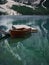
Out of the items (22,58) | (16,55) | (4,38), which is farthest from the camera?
(4,38)

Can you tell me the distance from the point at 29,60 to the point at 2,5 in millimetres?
111263

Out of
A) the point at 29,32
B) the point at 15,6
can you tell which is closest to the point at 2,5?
the point at 15,6

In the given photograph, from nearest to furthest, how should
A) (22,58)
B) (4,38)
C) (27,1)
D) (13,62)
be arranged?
(13,62) → (22,58) → (4,38) → (27,1)

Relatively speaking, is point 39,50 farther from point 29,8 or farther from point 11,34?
point 29,8

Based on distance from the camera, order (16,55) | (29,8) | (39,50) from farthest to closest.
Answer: (29,8) → (39,50) → (16,55)

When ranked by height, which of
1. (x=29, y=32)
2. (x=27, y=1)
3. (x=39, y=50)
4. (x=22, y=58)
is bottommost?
(x=27, y=1)

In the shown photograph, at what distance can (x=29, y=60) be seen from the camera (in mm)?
23422

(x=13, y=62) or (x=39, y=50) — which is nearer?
(x=13, y=62)

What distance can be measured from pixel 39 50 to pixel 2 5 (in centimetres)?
10605

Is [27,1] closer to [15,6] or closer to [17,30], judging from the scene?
[15,6]

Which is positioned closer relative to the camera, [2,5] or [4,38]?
[4,38]

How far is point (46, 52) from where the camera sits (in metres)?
27.4

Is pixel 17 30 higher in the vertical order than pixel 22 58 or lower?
lower

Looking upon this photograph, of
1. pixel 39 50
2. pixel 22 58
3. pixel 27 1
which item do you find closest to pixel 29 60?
A: pixel 22 58
